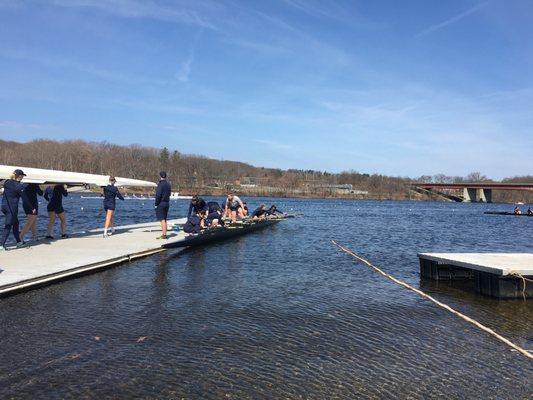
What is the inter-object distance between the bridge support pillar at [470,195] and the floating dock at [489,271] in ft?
513

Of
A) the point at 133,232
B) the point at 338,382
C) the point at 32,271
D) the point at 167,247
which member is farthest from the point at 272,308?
the point at 133,232

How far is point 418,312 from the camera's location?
34.3 feet

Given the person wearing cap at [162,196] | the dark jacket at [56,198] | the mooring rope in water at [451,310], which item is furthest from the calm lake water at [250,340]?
the dark jacket at [56,198]

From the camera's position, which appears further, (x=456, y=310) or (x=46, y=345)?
(x=456, y=310)

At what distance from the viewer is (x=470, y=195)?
16175 cm

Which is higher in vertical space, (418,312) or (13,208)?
(13,208)

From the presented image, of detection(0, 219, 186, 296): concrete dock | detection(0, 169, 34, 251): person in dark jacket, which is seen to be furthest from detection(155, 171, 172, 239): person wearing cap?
detection(0, 169, 34, 251): person in dark jacket

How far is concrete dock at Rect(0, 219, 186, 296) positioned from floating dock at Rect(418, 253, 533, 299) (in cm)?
941

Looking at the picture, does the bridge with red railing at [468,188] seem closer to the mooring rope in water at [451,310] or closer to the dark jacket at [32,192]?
the mooring rope in water at [451,310]

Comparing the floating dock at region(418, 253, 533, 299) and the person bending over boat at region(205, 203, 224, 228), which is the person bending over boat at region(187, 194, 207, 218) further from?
the floating dock at region(418, 253, 533, 299)

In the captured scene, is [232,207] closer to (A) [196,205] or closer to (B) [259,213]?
(B) [259,213]

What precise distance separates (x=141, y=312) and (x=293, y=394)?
4.41 meters

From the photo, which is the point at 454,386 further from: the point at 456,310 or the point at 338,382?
the point at 456,310

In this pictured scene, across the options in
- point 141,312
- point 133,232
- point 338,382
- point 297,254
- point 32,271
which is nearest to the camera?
point 338,382
